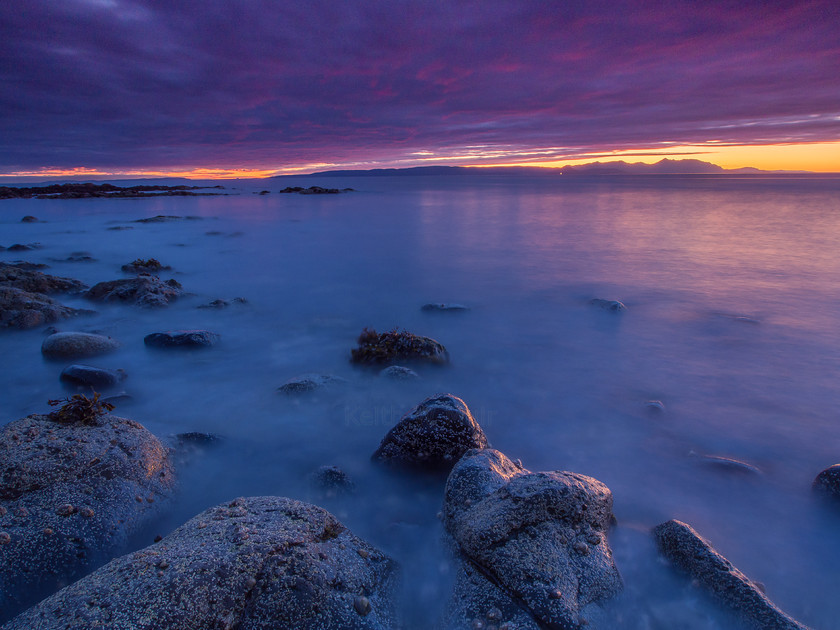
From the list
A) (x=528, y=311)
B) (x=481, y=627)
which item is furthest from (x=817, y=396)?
(x=481, y=627)

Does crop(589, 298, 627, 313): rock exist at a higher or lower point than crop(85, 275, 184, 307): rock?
lower

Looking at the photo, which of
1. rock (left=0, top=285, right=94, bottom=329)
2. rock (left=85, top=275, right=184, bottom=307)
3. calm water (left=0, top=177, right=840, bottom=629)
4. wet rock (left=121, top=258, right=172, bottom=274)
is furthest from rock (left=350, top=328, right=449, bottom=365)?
wet rock (left=121, top=258, right=172, bottom=274)

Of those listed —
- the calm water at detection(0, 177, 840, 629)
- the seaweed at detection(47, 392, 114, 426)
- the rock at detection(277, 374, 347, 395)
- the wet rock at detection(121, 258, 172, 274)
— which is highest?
the seaweed at detection(47, 392, 114, 426)

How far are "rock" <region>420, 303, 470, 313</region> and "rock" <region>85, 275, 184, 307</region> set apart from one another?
18.4 ft

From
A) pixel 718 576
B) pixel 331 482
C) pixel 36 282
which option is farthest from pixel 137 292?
pixel 718 576

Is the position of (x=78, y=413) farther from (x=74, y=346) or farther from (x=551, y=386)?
(x=551, y=386)

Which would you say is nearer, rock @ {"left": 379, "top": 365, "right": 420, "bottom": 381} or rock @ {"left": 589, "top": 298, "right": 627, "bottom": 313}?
rock @ {"left": 379, "top": 365, "right": 420, "bottom": 381}

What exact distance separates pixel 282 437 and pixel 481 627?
3.03m

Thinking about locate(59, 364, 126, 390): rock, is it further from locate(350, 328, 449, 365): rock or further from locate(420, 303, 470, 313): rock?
locate(420, 303, 470, 313): rock

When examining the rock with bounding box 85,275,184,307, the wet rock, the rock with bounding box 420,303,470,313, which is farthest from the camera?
the wet rock

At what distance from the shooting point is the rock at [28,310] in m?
7.62

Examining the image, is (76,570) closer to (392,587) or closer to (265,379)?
(392,587)

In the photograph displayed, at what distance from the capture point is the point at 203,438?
460cm

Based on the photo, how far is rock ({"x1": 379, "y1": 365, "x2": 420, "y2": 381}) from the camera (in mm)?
6104
